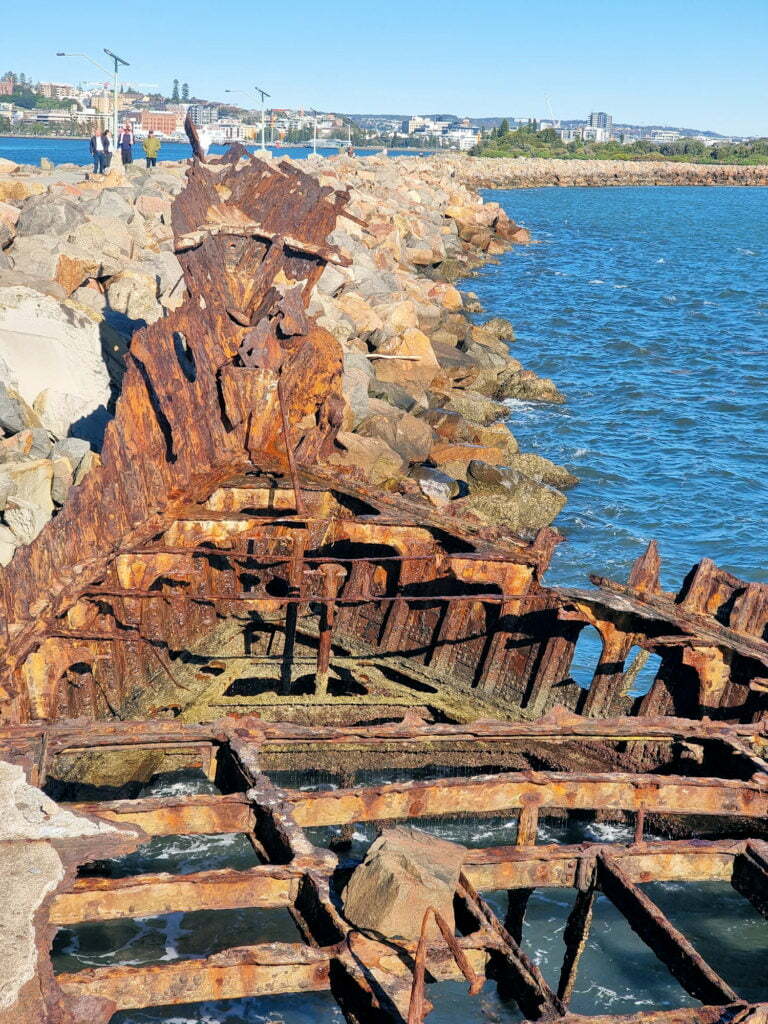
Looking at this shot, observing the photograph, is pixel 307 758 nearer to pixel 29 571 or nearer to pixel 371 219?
pixel 29 571

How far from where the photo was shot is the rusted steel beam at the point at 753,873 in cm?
683

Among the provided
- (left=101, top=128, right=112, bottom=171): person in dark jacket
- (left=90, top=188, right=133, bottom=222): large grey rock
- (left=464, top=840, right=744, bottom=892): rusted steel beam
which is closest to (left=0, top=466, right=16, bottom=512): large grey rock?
(left=464, top=840, right=744, bottom=892): rusted steel beam

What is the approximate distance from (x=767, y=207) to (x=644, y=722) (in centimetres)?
12812

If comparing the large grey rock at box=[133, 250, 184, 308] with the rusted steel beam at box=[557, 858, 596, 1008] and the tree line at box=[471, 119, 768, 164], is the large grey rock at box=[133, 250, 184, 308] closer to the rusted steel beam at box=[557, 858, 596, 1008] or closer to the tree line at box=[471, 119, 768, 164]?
the rusted steel beam at box=[557, 858, 596, 1008]

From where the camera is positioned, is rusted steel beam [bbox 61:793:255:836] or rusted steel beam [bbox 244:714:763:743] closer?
rusted steel beam [bbox 61:793:255:836]

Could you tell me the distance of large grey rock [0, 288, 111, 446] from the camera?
1599cm

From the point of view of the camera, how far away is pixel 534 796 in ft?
24.0

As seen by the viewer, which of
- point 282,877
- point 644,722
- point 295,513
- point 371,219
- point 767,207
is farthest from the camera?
point 767,207

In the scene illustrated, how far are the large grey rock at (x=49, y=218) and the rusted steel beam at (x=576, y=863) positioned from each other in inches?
763

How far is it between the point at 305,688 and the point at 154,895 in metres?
5.68

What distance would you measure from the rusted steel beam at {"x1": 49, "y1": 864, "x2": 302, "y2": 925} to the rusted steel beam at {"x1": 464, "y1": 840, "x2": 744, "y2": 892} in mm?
1310

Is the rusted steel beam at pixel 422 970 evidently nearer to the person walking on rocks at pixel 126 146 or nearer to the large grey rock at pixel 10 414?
the large grey rock at pixel 10 414

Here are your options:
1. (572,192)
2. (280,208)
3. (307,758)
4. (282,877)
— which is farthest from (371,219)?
(572,192)

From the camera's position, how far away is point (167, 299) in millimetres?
20891
